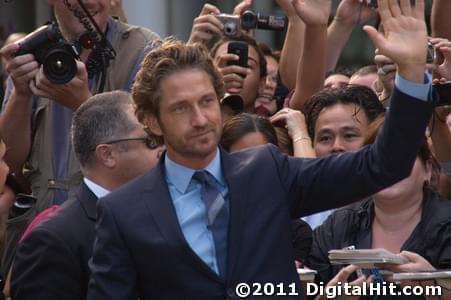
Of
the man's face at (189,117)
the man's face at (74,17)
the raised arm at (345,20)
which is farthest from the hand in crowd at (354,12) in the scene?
the man's face at (189,117)

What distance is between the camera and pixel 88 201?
16.6 ft

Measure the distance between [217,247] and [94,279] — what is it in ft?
1.45

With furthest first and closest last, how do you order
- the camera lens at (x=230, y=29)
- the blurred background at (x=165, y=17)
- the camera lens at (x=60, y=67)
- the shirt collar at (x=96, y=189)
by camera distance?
1. the blurred background at (x=165, y=17)
2. the camera lens at (x=230, y=29)
3. the camera lens at (x=60, y=67)
4. the shirt collar at (x=96, y=189)

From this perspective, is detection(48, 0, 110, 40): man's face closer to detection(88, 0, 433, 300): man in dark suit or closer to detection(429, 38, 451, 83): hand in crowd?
detection(429, 38, 451, 83): hand in crowd

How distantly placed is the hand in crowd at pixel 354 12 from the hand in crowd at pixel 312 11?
483mm

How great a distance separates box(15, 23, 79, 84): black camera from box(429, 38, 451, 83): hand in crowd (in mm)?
1663

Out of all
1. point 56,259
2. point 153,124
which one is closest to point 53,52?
point 56,259

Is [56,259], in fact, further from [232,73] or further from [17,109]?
[232,73]

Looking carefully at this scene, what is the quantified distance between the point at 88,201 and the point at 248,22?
208 centimetres

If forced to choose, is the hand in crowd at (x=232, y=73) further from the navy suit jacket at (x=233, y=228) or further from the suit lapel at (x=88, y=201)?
the navy suit jacket at (x=233, y=228)

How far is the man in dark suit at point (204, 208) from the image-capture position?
165 inches

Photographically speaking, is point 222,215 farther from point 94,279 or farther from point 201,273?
point 94,279

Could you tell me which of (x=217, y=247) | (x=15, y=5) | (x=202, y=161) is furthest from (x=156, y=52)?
(x=15, y=5)

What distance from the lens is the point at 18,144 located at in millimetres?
6203
